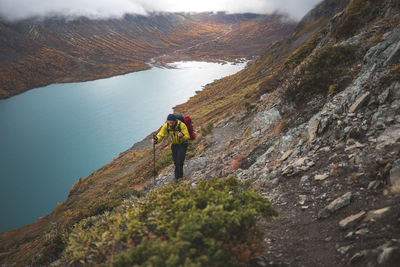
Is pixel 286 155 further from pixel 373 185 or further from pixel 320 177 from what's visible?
pixel 373 185

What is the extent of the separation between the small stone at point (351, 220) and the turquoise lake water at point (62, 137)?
38322 millimetres

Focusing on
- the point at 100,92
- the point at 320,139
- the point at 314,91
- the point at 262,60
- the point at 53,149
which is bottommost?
the point at 320,139

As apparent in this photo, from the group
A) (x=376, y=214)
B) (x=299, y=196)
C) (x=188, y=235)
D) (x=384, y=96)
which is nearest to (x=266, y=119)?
(x=384, y=96)

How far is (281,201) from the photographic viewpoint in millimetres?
6527

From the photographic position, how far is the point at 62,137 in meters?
53.6

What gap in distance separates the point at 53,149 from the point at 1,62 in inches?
6015

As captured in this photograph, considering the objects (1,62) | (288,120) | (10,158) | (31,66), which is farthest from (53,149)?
(1,62)

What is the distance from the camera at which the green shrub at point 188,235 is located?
3127 millimetres

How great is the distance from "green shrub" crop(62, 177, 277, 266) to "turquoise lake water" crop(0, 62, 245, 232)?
35592mm

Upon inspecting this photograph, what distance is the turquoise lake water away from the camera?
34406mm

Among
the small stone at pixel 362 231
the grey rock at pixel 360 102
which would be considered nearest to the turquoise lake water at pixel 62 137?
the small stone at pixel 362 231

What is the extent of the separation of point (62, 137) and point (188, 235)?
202 feet

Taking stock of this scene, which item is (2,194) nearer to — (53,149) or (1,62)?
(53,149)

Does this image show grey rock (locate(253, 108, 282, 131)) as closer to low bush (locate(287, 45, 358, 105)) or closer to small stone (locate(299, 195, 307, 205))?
low bush (locate(287, 45, 358, 105))
